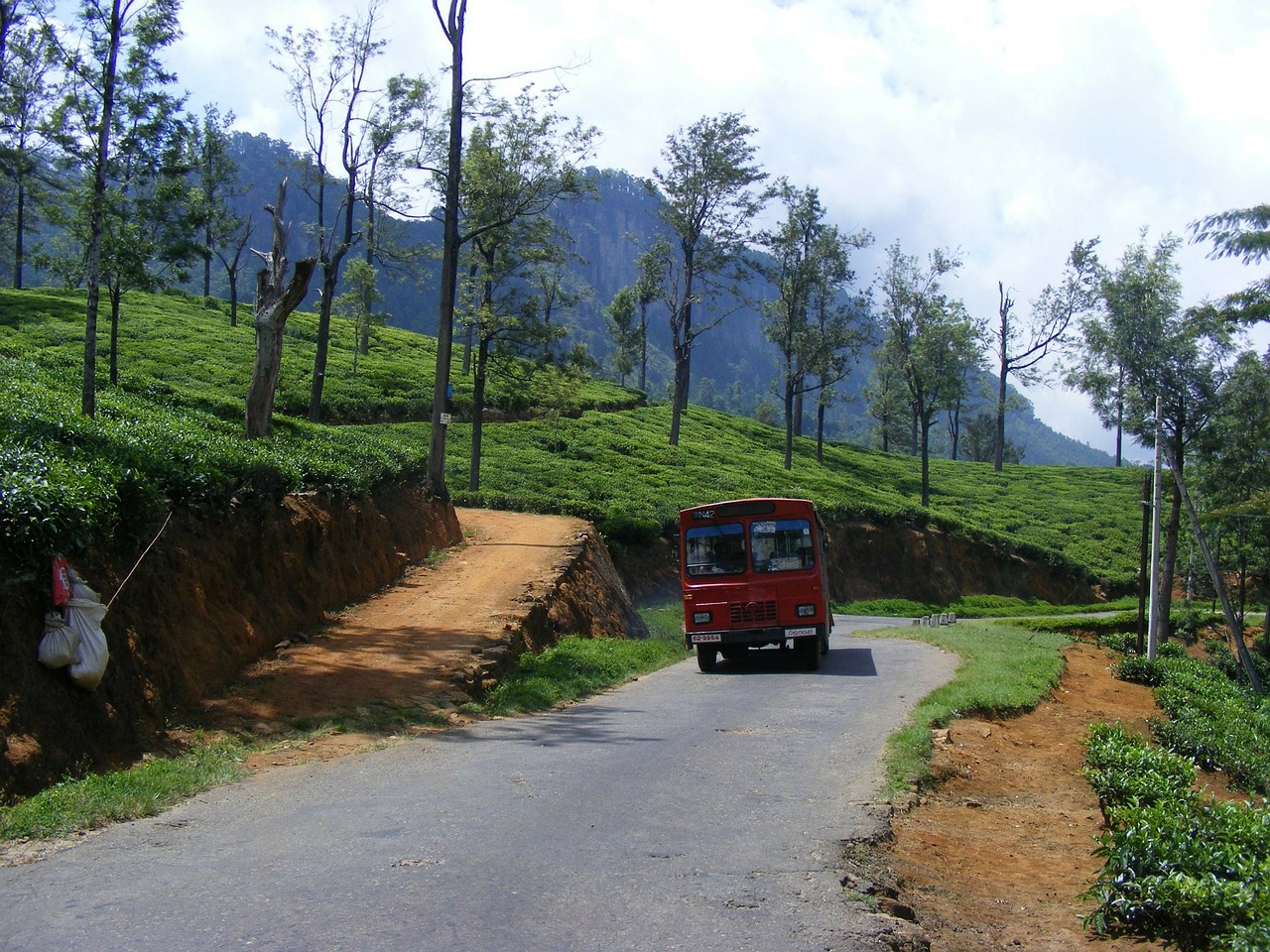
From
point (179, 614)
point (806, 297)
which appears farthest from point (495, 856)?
point (806, 297)

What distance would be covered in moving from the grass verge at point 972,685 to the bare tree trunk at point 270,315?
43.0ft

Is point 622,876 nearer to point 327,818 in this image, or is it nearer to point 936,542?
point 327,818

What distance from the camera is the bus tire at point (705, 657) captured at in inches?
677

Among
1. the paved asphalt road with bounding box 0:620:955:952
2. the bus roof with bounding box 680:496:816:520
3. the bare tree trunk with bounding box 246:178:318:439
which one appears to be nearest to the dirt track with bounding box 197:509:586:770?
the paved asphalt road with bounding box 0:620:955:952

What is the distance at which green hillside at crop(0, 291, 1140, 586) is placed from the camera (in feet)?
34.7

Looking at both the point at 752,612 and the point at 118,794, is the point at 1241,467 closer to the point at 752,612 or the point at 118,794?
the point at 752,612

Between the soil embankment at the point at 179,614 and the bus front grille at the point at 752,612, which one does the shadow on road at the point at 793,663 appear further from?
the soil embankment at the point at 179,614

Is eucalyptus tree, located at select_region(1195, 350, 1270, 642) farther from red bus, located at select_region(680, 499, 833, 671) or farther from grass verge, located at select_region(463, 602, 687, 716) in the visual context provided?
grass verge, located at select_region(463, 602, 687, 716)

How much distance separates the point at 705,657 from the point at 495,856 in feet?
37.6

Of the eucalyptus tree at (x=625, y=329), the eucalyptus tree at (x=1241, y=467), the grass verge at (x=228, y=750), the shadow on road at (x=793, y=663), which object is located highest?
the eucalyptus tree at (x=625, y=329)

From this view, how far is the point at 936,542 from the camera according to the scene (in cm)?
4344

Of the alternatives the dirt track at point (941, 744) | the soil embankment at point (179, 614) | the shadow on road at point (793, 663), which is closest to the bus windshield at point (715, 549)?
the shadow on road at point (793, 663)

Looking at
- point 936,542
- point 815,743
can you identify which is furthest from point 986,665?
point 936,542

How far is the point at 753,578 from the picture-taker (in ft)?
55.7
